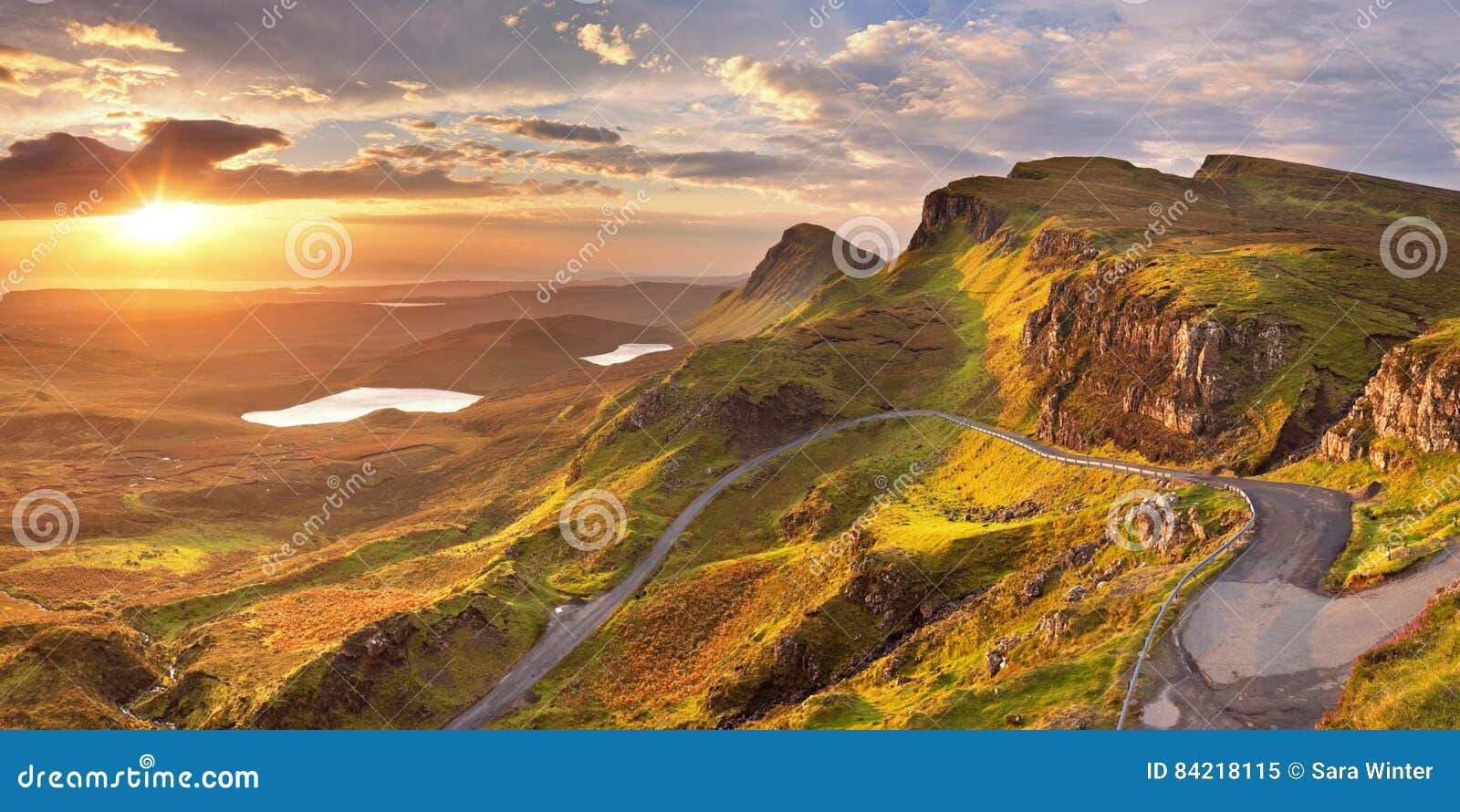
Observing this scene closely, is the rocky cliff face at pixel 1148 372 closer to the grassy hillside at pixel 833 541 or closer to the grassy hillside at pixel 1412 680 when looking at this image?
the grassy hillside at pixel 833 541

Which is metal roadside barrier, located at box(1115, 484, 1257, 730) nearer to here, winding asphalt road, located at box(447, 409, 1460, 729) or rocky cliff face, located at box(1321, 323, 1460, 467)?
winding asphalt road, located at box(447, 409, 1460, 729)

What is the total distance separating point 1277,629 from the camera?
1449 inches

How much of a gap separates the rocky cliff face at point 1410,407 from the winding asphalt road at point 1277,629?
6.10 metres

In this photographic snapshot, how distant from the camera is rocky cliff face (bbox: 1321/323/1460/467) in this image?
51159 millimetres

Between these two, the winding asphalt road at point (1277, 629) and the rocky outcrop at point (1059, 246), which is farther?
the rocky outcrop at point (1059, 246)

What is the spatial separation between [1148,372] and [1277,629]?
5422cm

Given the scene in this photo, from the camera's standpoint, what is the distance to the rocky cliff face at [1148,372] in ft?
250

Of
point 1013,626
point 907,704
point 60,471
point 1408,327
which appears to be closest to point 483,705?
point 907,704

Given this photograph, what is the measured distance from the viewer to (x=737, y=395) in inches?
5172

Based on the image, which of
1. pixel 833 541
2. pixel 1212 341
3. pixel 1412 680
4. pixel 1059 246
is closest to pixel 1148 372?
pixel 1212 341

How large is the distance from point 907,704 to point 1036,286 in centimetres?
13140

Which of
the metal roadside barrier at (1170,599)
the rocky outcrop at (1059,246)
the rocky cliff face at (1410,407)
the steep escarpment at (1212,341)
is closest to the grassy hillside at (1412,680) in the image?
the metal roadside barrier at (1170,599)

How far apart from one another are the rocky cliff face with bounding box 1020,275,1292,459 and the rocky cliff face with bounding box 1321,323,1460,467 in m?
14.9

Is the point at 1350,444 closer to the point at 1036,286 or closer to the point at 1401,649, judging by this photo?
the point at 1401,649
